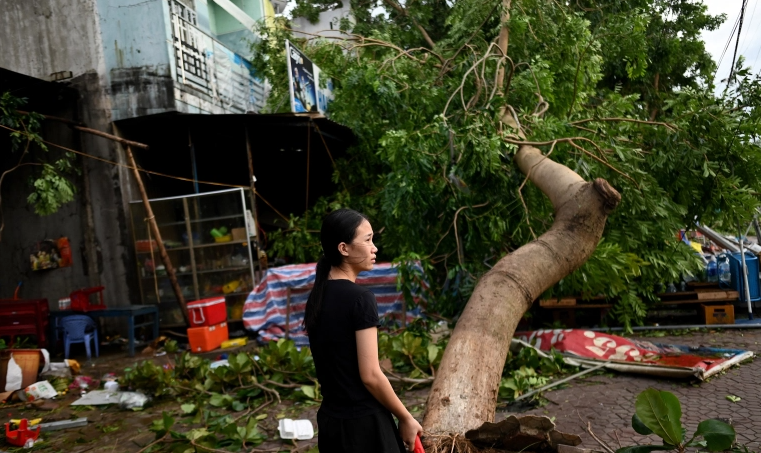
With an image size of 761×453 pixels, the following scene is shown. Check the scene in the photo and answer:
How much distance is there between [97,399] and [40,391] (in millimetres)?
767

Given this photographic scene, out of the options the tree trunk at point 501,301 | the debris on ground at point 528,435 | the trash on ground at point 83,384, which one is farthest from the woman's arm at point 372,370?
the trash on ground at point 83,384

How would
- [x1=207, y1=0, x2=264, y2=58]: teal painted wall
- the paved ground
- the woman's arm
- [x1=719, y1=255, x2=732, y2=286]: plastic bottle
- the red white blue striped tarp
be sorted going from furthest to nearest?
[x1=207, y1=0, x2=264, y2=58]: teal painted wall
the red white blue striped tarp
[x1=719, y1=255, x2=732, y2=286]: plastic bottle
the paved ground
the woman's arm

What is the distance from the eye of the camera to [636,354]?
17.4ft

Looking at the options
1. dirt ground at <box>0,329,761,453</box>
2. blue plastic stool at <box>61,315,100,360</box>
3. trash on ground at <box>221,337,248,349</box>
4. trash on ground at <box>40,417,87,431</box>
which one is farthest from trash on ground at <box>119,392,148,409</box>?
blue plastic stool at <box>61,315,100,360</box>

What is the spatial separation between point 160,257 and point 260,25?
4.91 m

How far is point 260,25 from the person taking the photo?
11.1m

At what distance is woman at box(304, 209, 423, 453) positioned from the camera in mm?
1938

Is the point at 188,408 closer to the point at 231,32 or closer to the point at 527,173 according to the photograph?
the point at 527,173

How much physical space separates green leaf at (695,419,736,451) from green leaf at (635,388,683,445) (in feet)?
0.30

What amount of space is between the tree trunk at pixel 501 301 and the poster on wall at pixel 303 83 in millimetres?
4875

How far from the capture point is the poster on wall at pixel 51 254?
9.25 meters

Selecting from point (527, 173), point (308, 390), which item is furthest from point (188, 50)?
point (308, 390)

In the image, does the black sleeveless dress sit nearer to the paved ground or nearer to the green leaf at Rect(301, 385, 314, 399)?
the paved ground

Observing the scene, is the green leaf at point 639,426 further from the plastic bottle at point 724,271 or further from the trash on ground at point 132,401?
the plastic bottle at point 724,271
